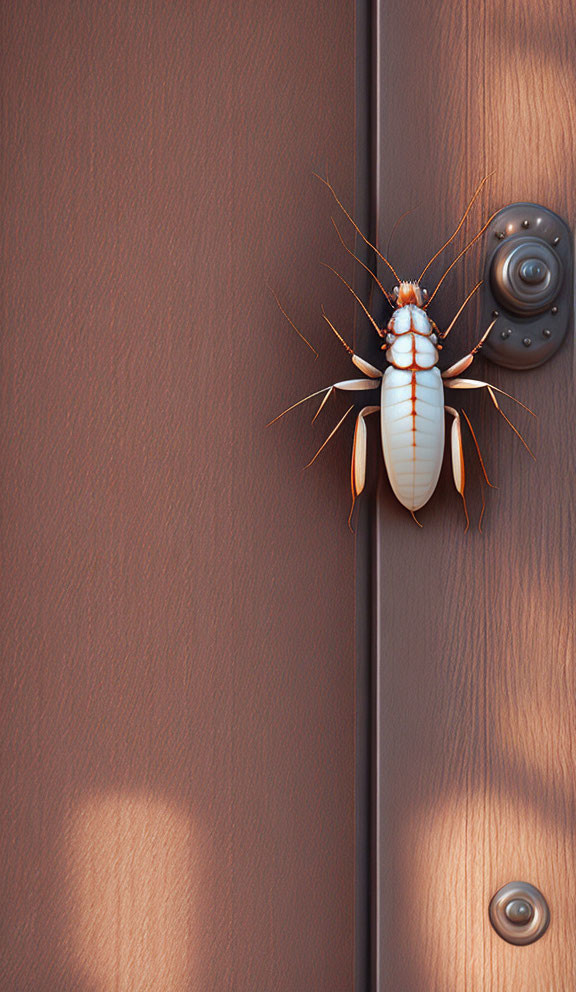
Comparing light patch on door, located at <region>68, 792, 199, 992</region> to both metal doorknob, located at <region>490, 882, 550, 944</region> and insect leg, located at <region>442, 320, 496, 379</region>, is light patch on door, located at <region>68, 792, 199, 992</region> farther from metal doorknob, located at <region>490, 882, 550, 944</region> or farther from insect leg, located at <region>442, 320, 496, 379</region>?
insect leg, located at <region>442, 320, 496, 379</region>

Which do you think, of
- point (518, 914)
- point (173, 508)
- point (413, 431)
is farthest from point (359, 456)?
point (518, 914)

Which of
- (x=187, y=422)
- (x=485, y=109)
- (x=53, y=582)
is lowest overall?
(x=53, y=582)

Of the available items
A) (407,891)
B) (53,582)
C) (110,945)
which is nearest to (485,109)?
(53,582)

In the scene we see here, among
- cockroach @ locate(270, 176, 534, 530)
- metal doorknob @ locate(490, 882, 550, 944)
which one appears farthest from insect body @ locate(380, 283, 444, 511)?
metal doorknob @ locate(490, 882, 550, 944)

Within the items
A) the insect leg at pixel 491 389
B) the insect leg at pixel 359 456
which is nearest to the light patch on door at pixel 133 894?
the insect leg at pixel 359 456

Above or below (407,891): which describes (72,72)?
above

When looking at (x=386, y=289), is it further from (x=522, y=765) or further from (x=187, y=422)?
(x=522, y=765)

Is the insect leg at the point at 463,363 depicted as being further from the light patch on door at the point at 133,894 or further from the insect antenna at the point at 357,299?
the light patch on door at the point at 133,894
